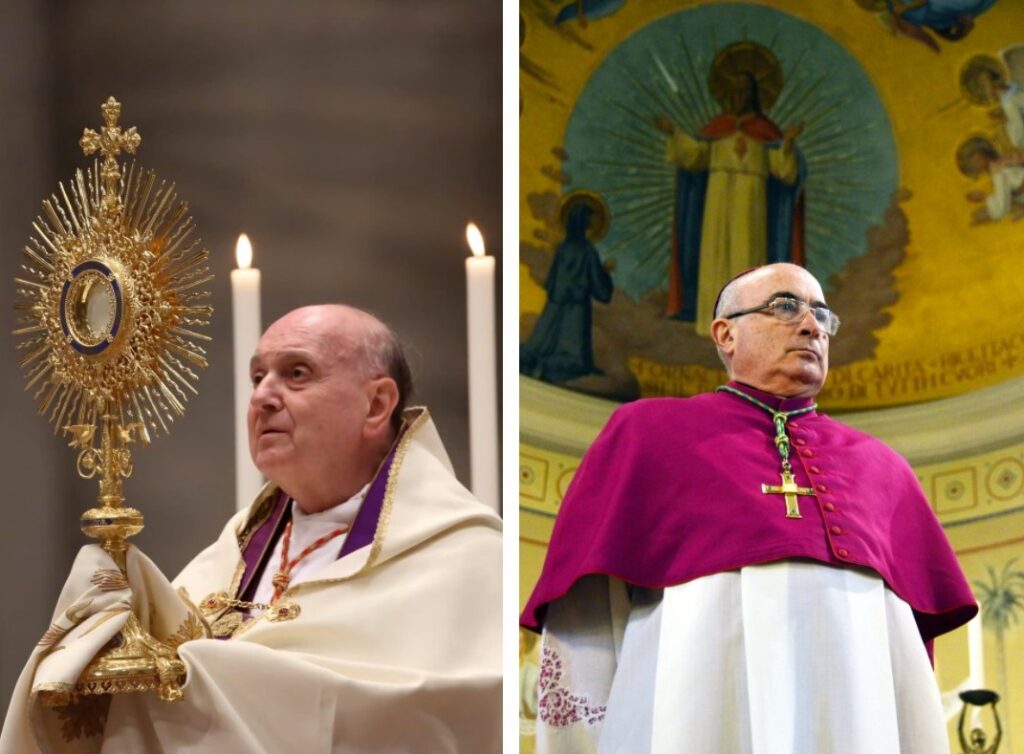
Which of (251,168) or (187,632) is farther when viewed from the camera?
(251,168)

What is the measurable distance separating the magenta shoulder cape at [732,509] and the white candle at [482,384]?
25cm

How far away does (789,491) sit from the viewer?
4.94 m

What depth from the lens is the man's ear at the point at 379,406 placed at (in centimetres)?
507

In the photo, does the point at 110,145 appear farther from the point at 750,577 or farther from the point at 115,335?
the point at 750,577

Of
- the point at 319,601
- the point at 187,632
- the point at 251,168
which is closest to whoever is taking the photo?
the point at 187,632

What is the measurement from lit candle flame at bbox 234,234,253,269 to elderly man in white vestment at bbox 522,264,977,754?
112 centimetres

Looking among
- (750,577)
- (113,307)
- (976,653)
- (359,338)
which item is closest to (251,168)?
(359,338)

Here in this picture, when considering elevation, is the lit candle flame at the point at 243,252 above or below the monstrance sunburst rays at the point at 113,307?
above

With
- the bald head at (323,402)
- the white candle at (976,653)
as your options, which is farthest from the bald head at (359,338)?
the white candle at (976,653)

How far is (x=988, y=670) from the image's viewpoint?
18.7ft

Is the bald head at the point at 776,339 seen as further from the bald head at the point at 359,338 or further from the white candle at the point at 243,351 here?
the white candle at the point at 243,351

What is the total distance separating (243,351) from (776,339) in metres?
1.44

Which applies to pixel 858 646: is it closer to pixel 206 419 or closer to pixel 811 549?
pixel 811 549

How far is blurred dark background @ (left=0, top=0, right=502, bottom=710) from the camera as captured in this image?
5203 mm
